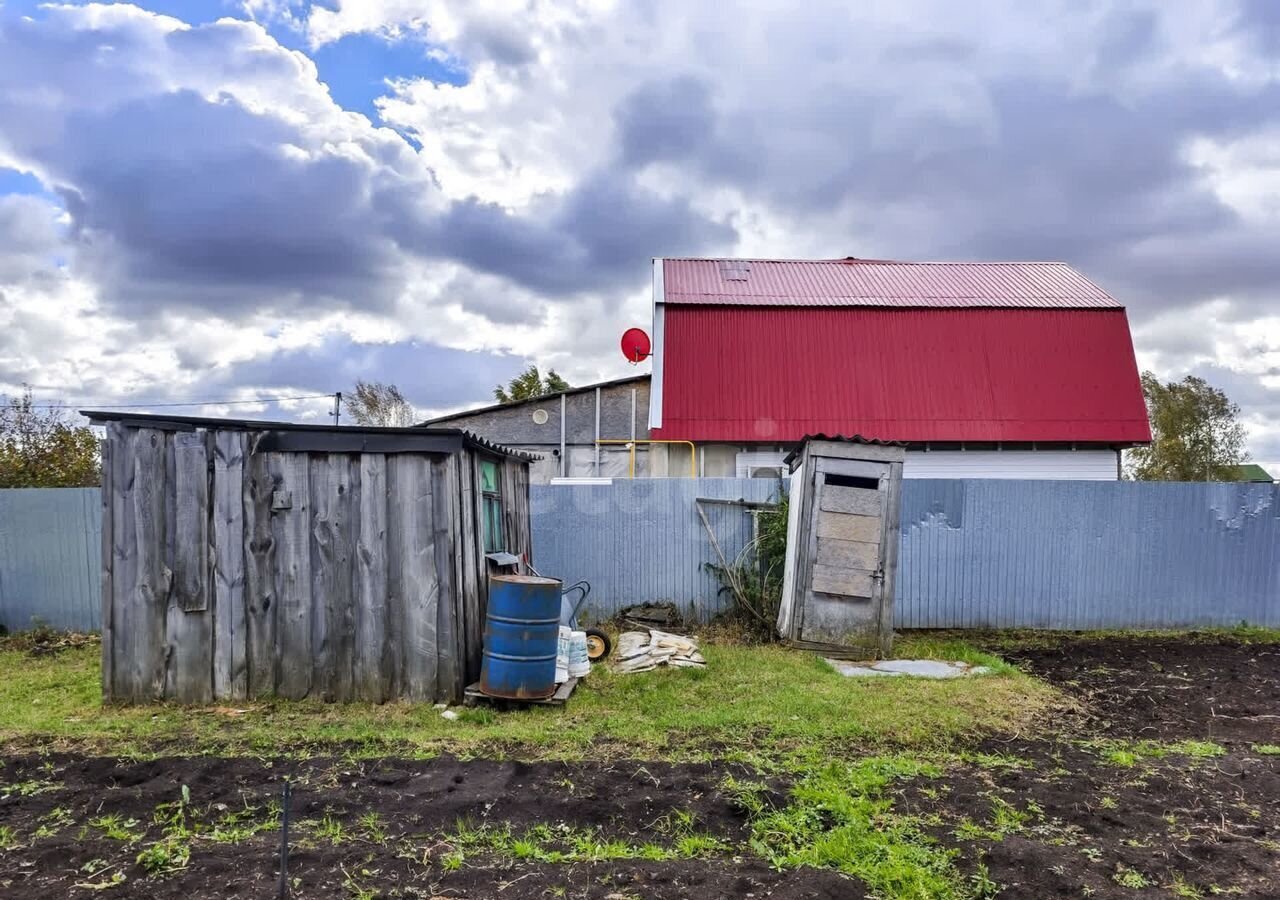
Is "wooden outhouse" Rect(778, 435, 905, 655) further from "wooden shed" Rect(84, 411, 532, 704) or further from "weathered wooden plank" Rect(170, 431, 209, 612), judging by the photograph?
"weathered wooden plank" Rect(170, 431, 209, 612)

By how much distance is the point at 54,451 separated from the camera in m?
13.8

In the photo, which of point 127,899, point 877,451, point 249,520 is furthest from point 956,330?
point 127,899

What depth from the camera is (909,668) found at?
26.4 ft

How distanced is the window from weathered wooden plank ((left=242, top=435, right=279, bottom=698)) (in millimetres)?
1689

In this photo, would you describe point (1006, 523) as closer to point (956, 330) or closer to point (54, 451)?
point (956, 330)

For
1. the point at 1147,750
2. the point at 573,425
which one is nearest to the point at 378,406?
the point at 573,425

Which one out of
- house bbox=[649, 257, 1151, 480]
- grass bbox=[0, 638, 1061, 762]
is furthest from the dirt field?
house bbox=[649, 257, 1151, 480]

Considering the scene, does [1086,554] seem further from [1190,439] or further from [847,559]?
[1190,439]

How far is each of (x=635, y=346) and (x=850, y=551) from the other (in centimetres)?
824

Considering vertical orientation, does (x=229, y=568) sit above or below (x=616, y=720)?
above

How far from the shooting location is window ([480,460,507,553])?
7293 mm

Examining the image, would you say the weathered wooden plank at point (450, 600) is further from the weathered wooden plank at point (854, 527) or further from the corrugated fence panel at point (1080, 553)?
the corrugated fence panel at point (1080, 553)

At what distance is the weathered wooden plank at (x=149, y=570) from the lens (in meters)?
6.46

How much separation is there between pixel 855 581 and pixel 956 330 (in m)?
8.75
